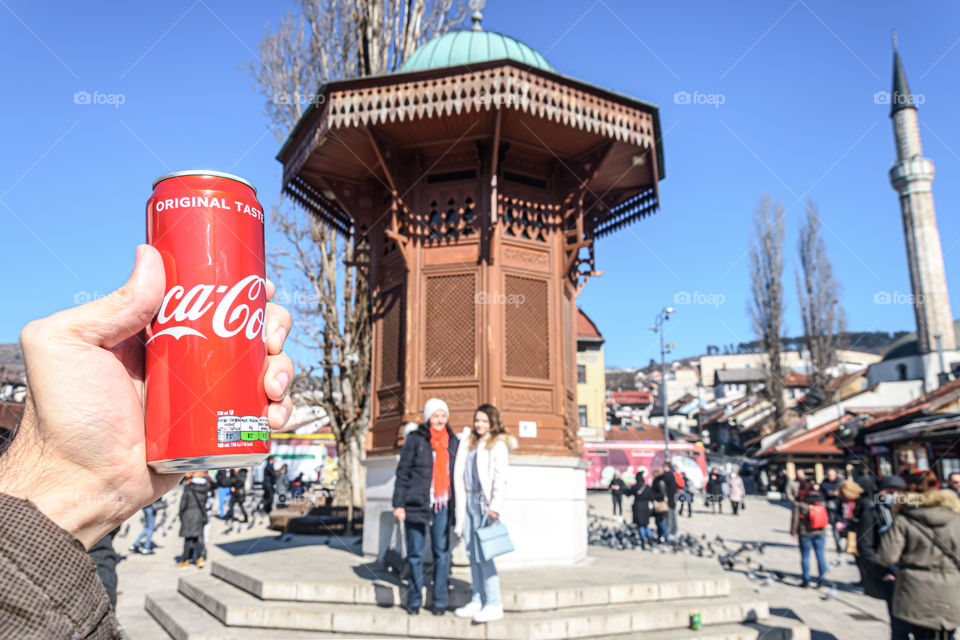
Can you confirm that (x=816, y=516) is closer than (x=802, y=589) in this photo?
Yes

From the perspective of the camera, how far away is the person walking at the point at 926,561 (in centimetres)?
500

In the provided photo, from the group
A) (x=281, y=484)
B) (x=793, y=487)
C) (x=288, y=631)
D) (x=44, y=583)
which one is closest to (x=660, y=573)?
(x=288, y=631)

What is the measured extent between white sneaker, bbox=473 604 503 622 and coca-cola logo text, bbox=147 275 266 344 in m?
5.20

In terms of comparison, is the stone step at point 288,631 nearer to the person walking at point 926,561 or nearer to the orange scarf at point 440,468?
the orange scarf at point 440,468

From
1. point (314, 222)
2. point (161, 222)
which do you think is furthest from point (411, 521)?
point (314, 222)

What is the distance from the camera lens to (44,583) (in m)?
1.05

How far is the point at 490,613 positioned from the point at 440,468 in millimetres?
1504

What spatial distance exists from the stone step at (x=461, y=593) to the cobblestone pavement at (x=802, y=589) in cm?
210

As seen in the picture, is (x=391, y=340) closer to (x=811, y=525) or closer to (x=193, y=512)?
(x=193, y=512)

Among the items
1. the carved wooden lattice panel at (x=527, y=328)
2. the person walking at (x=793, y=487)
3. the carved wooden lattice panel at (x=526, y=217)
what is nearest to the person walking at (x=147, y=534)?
the carved wooden lattice panel at (x=527, y=328)

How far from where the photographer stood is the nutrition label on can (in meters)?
1.78

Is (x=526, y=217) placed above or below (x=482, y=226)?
above

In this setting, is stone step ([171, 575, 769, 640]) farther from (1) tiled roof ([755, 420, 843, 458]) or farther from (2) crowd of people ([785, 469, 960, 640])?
(1) tiled roof ([755, 420, 843, 458])

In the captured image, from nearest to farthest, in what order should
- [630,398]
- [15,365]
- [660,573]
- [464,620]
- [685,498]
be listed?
1. [15,365]
2. [464,620]
3. [660,573]
4. [685,498]
5. [630,398]
